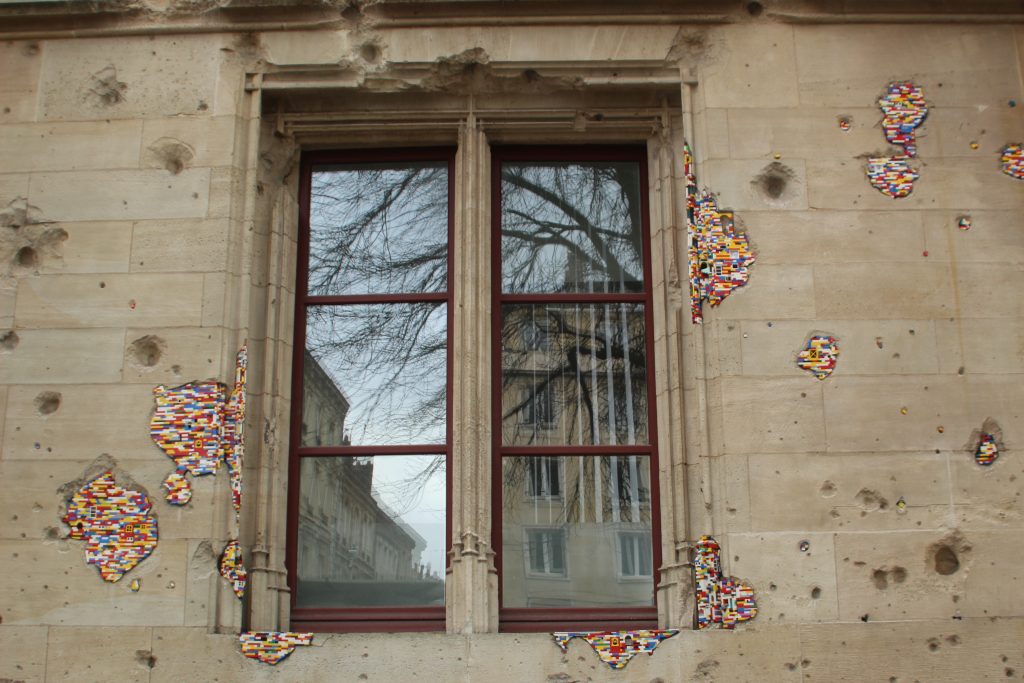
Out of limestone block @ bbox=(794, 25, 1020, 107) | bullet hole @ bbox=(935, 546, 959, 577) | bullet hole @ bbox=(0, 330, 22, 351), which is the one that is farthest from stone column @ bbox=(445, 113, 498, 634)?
bullet hole @ bbox=(0, 330, 22, 351)

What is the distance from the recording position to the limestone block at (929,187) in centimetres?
619

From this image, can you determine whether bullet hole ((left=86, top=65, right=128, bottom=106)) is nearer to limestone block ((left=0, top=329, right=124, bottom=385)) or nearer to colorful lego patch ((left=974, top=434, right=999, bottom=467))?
limestone block ((left=0, top=329, right=124, bottom=385))

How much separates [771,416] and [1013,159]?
1.83m

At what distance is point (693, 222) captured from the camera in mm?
6211

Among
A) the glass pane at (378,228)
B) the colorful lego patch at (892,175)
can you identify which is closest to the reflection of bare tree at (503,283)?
the glass pane at (378,228)

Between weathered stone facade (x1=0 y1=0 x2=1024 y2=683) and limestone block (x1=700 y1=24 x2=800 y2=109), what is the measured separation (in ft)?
0.06

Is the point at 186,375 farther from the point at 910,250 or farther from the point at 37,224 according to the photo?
the point at 910,250

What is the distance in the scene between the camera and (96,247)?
623 cm

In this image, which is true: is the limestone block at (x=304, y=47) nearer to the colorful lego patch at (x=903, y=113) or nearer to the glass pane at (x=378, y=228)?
the glass pane at (x=378, y=228)

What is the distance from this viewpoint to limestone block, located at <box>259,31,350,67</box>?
649cm

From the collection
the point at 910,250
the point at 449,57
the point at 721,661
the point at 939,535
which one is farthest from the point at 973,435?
the point at 449,57

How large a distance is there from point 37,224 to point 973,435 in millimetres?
4616

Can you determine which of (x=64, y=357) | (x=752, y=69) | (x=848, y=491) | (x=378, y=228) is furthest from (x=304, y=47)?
(x=848, y=491)

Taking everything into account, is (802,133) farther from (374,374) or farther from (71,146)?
(71,146)
